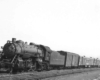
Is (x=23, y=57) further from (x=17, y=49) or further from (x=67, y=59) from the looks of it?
(x=67, y=59)

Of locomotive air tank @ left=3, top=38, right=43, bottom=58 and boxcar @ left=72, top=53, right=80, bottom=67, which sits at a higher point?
locomotive air tank @ left=3, top=38, right=43, bottom=58

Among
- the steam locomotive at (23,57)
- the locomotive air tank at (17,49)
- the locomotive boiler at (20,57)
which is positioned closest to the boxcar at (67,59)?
the steam locomotive at (23,57)

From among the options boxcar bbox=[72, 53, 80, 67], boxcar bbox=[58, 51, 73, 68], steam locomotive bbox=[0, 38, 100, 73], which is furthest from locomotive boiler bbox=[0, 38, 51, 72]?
boxcar bbox=[72, 53, 80, 67]

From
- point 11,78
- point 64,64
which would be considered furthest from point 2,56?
point 64,64

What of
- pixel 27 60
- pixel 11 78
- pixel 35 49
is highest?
pixel 35 49

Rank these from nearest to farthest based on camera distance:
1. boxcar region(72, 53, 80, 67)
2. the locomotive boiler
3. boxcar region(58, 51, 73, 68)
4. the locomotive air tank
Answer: the locomotive boiler
the locomotive air tank
boxcar region(58, 51, 73, 68)
boxcar region(72, 53, 80, 67)

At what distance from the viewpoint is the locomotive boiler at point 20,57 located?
15516 mm

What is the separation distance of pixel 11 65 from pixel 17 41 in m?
2.98

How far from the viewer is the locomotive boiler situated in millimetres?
15516

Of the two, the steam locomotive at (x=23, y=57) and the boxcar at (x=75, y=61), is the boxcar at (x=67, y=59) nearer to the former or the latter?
the boxcar at (x=75, y=61)

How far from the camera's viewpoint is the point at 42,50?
20.9 metres

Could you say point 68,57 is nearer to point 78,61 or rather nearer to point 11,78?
point 78,61

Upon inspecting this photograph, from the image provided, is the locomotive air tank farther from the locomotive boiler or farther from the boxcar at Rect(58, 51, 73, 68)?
the boxcar at Rect(58, 51, 73, 68)

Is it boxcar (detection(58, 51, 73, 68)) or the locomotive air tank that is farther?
boxcar (detection(58, 51, 73, 68))
